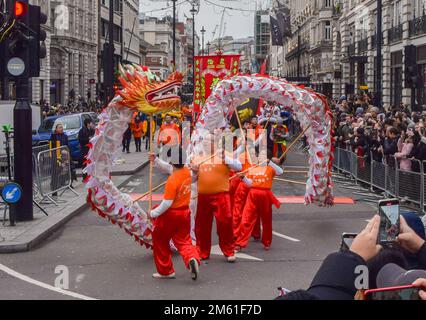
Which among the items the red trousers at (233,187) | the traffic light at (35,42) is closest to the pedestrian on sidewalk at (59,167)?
the traffic light at (35,42)

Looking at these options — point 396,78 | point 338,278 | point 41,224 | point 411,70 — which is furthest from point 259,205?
point 396,78

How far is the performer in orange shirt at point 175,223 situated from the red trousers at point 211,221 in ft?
3.05

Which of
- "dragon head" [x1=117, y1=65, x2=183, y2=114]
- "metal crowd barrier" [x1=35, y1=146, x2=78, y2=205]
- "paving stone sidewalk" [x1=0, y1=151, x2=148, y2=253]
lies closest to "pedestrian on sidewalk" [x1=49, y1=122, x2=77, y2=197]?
"metal crowd barrier" [x1=35, y1=146, x2=78, y2=205]

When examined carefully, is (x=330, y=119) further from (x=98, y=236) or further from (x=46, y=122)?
(x=46, y=122)

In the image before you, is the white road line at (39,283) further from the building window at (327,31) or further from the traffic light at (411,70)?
the building window at (327,31)

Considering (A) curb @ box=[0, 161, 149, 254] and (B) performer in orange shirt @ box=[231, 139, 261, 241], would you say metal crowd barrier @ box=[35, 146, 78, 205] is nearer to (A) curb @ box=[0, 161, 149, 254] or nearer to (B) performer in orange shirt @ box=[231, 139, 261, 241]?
(A) curb @ box=[0, 161, 149, 254]

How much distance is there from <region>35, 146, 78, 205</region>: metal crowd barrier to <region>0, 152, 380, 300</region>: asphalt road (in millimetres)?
1227

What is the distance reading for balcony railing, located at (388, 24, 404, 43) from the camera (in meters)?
37.0

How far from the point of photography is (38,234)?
11.0 meters

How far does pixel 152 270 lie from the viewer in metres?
8.98

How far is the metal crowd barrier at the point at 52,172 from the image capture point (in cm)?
1372

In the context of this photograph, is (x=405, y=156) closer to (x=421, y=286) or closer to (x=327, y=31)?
(x=421, y=286)

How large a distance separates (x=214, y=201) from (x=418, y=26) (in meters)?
26.9
